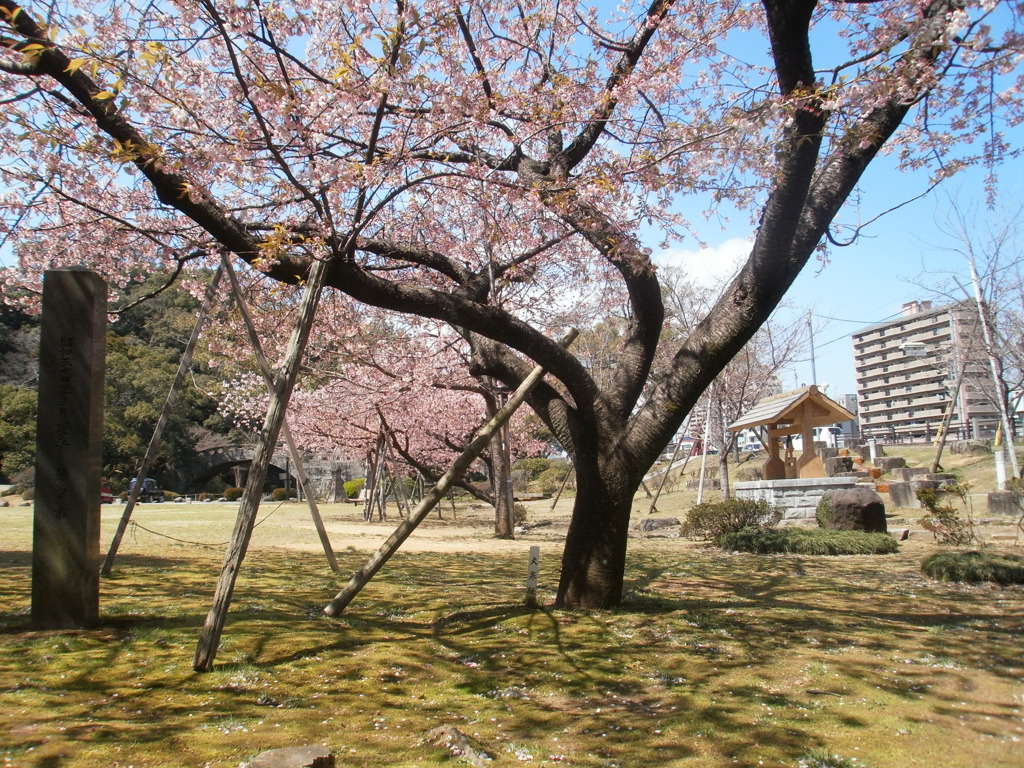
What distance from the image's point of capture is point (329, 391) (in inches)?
961

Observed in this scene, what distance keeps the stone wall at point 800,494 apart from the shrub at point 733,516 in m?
1.03

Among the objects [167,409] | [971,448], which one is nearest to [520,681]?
[167,409]

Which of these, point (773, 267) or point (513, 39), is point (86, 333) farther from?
point (513, 39)

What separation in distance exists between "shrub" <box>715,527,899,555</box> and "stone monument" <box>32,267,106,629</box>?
1115 centimetres

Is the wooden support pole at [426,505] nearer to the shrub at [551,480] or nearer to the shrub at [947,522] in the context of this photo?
the shrub at [947,522]

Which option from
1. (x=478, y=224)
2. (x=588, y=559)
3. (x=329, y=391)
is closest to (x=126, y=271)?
(x=478, y=224)

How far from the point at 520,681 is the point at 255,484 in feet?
7.49

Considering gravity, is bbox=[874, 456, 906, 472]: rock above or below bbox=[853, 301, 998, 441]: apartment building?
below

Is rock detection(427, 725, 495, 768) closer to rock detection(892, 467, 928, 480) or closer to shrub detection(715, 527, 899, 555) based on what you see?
shrub detection(715, 527, 899, 555)

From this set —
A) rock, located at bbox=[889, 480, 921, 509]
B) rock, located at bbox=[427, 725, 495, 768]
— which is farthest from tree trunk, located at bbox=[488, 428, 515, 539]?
rock, located at bbox=[427, 725, 495, 768]

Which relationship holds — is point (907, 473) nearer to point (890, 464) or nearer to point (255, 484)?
point (890, 464)

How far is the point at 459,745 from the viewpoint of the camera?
→ 3482 millimetres

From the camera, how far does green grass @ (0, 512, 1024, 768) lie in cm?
352

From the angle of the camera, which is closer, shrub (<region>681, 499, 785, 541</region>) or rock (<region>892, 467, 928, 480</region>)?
shrub (<region>681, 499, 785, 541</region>)
